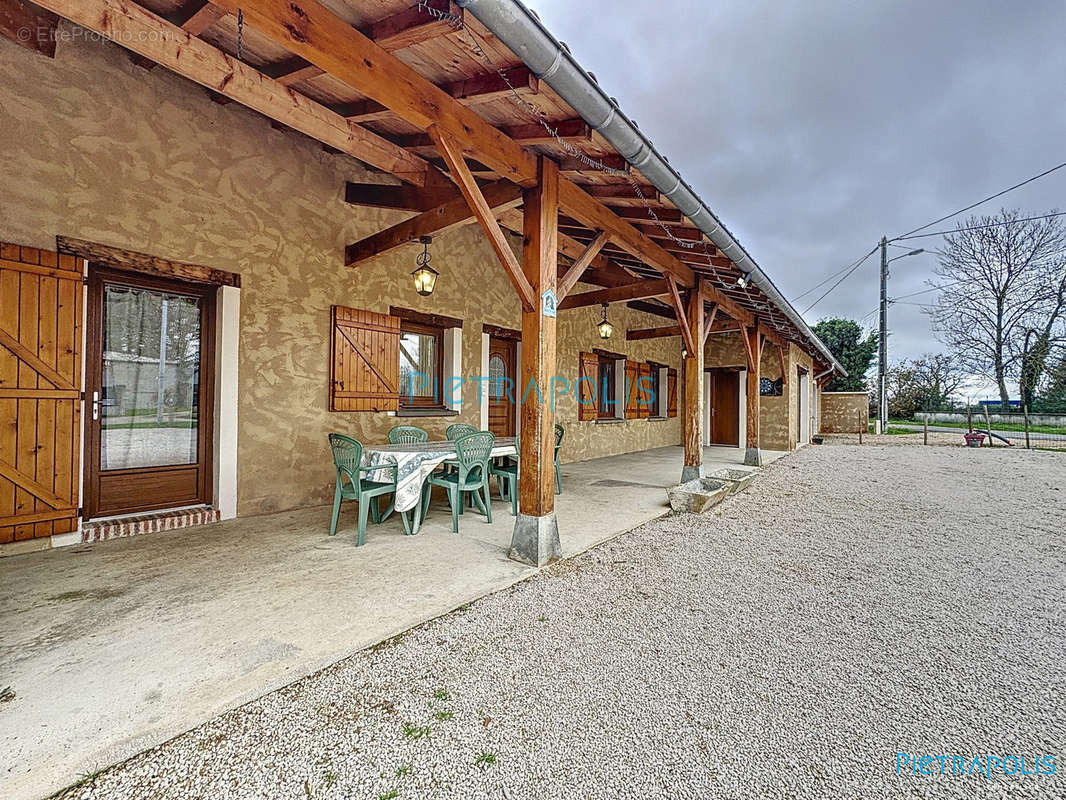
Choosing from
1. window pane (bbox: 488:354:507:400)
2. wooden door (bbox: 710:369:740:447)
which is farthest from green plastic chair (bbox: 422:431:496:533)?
wooden door (bbox: 710:369:740:447)

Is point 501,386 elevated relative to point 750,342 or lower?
lower

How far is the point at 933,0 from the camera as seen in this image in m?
8.63

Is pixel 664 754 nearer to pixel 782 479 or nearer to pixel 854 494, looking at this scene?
pixel 854 494

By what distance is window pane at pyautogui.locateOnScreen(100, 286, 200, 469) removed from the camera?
11.1 ft

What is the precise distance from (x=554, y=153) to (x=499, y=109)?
0.52 metres

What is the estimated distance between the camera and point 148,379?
3.56m

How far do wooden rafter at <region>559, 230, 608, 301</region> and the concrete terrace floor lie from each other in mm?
1879

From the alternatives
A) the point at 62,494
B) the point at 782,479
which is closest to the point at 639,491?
the point at 782,479

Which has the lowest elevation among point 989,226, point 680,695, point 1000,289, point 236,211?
point 680,695

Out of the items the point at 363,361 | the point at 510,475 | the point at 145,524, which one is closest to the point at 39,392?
the point at 145,524

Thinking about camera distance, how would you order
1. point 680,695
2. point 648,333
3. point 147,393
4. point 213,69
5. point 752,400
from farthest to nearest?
point 648,333
point 752,400
point 147,393
point 213,69
point 680,695

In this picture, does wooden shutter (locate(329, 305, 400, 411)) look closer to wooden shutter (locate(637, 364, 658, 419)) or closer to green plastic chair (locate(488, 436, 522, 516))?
green plastic chair (locate(488, 436, 522, 516))

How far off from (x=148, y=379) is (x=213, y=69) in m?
2.35

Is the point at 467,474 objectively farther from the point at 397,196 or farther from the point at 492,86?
the point at 397,196
